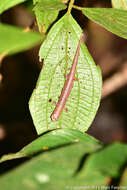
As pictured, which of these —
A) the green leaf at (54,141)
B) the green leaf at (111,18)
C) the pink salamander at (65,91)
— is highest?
the green leaf at (111,18)

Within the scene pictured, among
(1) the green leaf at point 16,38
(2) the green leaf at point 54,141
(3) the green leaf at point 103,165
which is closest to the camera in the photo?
(1) the green leaf at point 16,38

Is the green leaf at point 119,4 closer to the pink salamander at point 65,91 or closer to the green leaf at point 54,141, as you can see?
the pink salamander at point 65,91

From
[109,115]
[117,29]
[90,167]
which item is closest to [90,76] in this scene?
[117,29]

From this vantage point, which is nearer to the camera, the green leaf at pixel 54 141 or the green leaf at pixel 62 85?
the green leaf at pixel 54 141

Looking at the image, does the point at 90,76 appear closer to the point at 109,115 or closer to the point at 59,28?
the point at 59,28

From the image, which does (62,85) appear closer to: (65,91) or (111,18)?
(65,91)

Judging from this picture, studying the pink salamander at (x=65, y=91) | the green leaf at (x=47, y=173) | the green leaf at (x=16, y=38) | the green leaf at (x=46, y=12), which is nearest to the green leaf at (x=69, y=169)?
the green leaf at (x=47, y=173)
